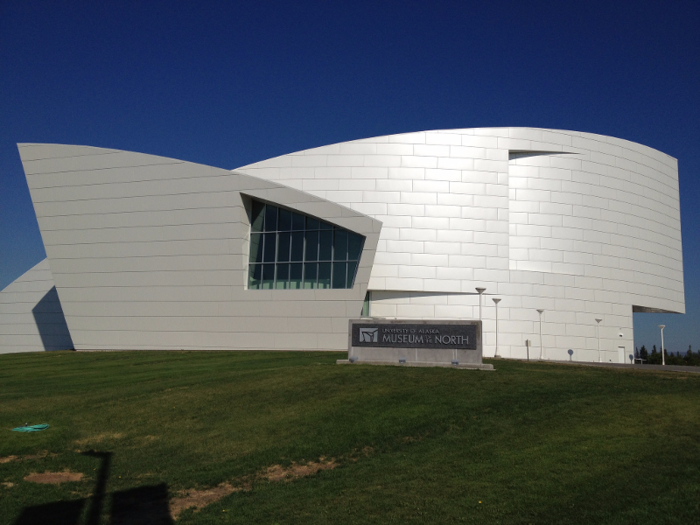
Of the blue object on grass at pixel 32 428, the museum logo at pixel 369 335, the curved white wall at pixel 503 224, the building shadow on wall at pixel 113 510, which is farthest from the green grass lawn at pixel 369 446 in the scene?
the curved white wall at pixel 503 224

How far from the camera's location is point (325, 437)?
45.3 ft

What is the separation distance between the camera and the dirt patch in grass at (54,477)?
1191 cm

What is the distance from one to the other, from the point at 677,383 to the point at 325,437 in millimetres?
11848

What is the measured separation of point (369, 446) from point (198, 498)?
4.04 m

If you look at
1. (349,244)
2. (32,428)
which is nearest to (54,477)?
(32,428)

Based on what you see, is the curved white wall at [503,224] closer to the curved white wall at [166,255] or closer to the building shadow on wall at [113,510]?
the curved white wall at [166,255]

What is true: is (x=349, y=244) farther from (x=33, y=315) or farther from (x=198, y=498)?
(x=33, y=315)

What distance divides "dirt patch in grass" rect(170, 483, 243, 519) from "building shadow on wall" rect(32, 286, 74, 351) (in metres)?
37.8

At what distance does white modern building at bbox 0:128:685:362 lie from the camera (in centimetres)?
3512

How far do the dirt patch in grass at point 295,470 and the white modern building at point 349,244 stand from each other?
21.3m

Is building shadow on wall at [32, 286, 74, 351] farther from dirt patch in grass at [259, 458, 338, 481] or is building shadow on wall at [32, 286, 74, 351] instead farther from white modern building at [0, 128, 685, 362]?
dirt patch in grass at [259, 458, 338, 481]

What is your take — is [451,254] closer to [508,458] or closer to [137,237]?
[137,237]

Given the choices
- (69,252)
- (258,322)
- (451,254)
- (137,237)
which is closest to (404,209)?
(451,254)

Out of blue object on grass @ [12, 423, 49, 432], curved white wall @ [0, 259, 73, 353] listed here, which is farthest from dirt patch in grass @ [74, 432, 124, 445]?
curved white wall @ [0, 259, 73, 353]
